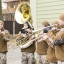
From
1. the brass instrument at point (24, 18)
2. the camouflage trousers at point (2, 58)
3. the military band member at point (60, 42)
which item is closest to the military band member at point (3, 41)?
the camouflage trousers at point (2, 58)

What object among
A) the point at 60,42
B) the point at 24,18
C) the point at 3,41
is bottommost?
the point at 3,41

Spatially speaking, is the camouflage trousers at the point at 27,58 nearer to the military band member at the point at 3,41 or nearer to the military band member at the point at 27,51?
the military band member at the point at 27,51

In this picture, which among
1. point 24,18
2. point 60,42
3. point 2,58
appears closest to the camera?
point 60,42

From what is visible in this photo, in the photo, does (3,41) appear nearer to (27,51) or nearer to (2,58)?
(2,58)

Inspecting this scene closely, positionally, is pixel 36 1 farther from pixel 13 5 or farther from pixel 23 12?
pixel 13 5

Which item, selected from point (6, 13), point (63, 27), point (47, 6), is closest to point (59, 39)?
point (63, 27)

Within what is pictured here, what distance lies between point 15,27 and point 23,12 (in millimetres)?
20396

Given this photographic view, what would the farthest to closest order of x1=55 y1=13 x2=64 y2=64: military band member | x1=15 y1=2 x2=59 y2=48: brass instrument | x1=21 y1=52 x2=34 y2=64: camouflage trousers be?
x1=21 y1=52 x2=34 y2=64: camouflage trousers, x1=15 y1=2 x2=59 y2=48: brass instrument, x1=55 y1=13 x2=64 y2=64: military band member

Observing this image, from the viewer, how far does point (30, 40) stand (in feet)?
21.1

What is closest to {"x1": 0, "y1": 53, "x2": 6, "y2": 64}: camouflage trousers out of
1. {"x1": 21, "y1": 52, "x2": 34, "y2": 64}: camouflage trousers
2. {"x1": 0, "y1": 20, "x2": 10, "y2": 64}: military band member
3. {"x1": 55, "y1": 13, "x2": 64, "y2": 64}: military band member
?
{"x1": 0, "y1": 20, "x2": 10, "y2": 64}: military band member

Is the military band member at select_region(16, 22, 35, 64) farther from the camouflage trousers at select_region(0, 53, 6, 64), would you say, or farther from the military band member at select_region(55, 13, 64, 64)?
the military band member at select_region(55, 13, 64, 64)

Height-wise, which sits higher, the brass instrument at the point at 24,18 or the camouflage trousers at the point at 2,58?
the brass instrument at the point at 24,18

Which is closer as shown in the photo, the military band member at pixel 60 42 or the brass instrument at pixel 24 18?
the military band member at pixel 60 42

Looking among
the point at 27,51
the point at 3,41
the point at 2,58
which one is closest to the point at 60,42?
the point at 27,51
